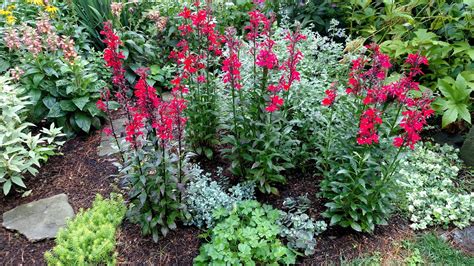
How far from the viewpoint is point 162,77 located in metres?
4.65

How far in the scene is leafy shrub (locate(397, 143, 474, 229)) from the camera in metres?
3.18

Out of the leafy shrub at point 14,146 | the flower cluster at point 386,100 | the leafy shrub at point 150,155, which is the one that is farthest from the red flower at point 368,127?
the leafy shrub at point 14,146

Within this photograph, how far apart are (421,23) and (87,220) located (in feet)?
12.8

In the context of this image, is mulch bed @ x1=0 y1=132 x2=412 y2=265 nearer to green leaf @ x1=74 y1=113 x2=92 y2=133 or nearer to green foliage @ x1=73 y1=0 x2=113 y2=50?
green leaf @ x1=74 y1=113 x2=92 y2=133

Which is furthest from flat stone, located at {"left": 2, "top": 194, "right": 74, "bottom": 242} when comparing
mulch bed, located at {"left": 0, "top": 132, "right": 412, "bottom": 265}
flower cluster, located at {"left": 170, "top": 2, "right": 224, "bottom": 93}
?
flower cluster, located at {"left": 170, "top": 2, "right": 224, "bottom": 93}

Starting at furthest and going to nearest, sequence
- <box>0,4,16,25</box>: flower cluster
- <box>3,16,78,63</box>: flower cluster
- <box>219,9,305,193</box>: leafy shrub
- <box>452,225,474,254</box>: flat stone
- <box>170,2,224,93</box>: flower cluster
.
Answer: <box>0,4,16,25</box>: flower cluster, <box>3,16,78,63</box>: flower cluster, <box>452,225,474,254</box>: flat stone, <box>170,2,224,93</box>: flower cluster, <box>219,9,305,193</box>: leafy shrub

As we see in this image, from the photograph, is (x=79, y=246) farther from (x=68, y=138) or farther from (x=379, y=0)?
(x=379, y=0)

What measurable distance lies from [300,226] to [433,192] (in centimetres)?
130

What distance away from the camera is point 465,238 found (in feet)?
10.1

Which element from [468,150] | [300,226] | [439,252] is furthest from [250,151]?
[468,150]

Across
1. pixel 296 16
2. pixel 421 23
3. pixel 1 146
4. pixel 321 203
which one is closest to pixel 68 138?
pixel 1 146

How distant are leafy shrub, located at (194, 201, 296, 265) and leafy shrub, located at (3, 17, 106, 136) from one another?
6.36 ft

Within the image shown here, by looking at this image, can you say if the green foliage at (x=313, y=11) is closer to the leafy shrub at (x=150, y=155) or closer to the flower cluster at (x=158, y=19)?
the flower cluster at (x=158, y=19)

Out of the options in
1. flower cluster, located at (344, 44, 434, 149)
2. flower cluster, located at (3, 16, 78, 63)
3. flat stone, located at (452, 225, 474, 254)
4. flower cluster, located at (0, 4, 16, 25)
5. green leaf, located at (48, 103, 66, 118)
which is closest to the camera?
flower cluster, located at (344, 44, 434, 149)
